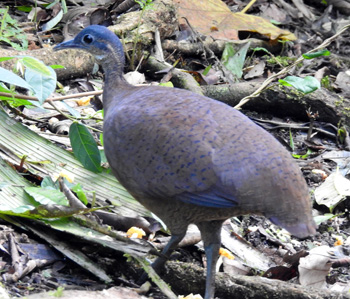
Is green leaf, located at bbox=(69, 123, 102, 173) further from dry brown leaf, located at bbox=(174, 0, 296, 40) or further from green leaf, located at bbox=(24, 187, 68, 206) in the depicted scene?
dry brown leaf, located at bbox=(174, 0, 296, 40)

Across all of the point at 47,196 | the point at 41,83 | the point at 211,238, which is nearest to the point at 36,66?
the point at 41,83

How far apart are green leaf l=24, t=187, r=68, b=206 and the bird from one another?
0.44 m

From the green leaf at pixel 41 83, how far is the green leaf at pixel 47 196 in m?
0.62

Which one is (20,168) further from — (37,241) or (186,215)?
(186,215)

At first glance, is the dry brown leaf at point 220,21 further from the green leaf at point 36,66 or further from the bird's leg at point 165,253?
the bird's leg at point 165,253

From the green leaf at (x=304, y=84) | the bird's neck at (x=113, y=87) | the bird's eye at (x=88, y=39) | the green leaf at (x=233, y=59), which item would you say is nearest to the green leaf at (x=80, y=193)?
the bird's neck at (x=113, y=87)

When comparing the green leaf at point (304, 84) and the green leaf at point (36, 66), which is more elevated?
the green leaf at point (36, 66)

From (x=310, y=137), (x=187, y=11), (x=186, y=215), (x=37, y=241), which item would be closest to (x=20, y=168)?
(x=37, y=241)

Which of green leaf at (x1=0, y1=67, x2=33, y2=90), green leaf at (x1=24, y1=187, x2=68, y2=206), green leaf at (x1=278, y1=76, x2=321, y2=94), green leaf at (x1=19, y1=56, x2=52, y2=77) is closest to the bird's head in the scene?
green leaf at (x1=19, y1=56, x2=52, y2=77)

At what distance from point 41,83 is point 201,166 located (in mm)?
1173

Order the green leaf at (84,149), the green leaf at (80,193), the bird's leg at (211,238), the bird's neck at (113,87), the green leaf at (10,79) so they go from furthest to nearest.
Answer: the green leaf at (84,149) < the green leaf at (80,193) < the bird's neck at (113,87) < the bird's leg at (211,238) < the green leaf at (10,79)

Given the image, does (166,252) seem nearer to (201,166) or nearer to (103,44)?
(201,166)

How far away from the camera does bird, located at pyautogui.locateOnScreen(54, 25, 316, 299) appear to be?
11.2 ft

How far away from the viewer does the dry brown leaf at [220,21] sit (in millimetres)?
7613
